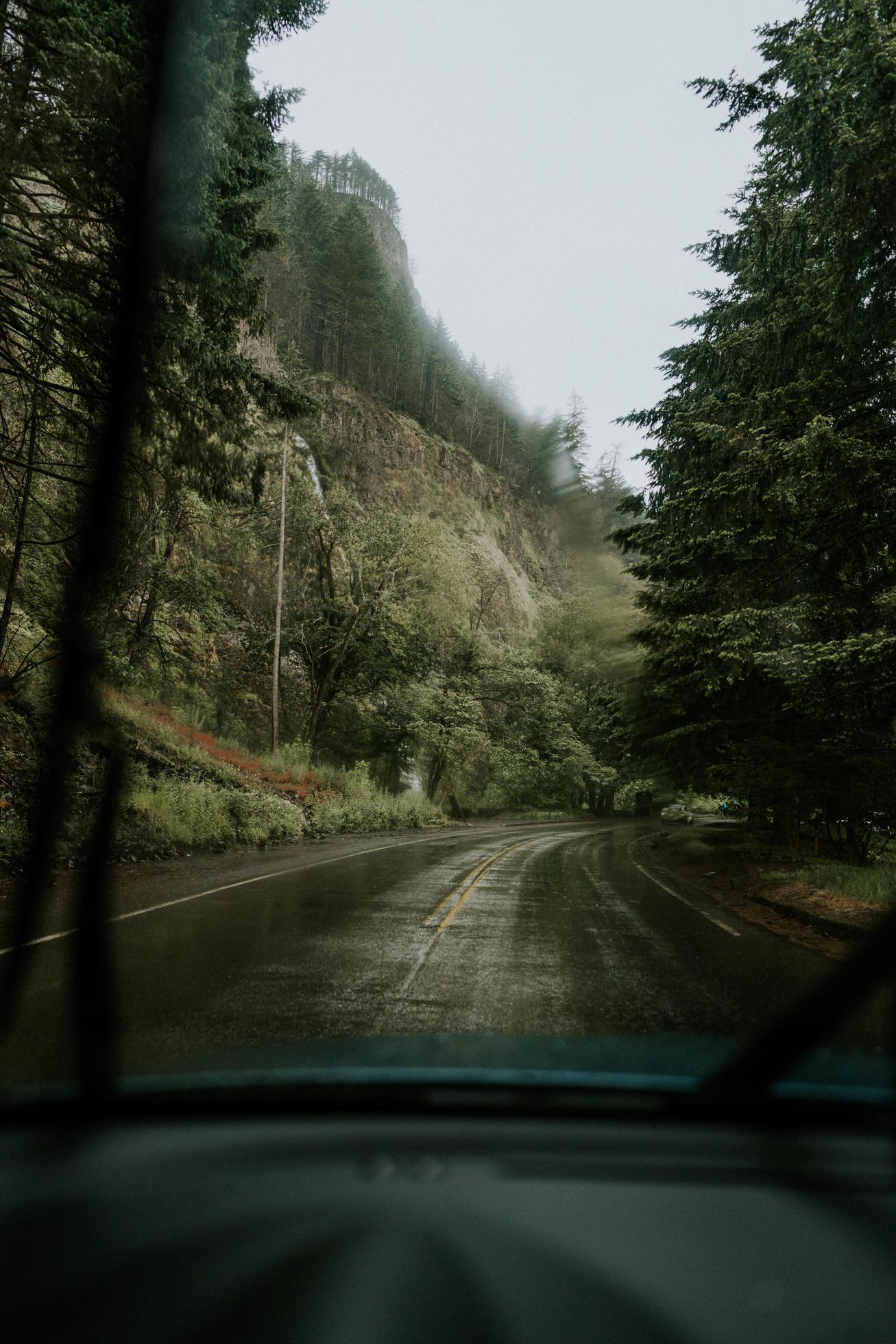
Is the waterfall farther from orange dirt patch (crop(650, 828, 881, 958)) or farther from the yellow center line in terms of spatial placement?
orange dirt patch (crop(650, 828, 881, 958))

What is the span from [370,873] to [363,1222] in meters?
12.6

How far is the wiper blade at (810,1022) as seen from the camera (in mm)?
1844

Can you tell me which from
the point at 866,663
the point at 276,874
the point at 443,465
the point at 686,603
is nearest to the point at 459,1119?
the point at 866,663

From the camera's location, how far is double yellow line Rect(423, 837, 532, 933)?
930cm

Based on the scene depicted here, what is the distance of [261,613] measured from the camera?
3475cm

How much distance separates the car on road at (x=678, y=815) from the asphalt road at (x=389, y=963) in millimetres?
24727

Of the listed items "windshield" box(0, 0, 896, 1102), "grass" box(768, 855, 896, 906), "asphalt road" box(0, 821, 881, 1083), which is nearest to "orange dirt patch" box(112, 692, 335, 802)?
"windshield" box(0, 0, 896, 1102)

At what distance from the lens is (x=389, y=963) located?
6977mm

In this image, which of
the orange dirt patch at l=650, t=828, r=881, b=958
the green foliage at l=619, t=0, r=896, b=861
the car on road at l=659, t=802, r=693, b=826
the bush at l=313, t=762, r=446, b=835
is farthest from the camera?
the car on road at l=659, t=802, r=693, b=826

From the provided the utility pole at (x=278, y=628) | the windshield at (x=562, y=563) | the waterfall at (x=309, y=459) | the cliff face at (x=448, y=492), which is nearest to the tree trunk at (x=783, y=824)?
the windshield at (x=562, y=563)

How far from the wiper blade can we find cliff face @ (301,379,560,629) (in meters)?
45.0

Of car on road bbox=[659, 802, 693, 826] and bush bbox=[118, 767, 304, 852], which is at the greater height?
bush bbox=[118, 767, 304, 852]

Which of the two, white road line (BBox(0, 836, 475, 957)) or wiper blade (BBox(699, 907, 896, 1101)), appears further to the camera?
white road line (BBox(0, 836, 475, 957))

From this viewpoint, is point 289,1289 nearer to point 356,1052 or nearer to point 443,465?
point 356,1052
